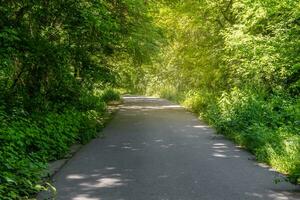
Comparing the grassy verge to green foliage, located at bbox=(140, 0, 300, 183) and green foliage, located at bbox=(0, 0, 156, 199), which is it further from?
green foliage, located at bbox=(140, 0, 300, 183)

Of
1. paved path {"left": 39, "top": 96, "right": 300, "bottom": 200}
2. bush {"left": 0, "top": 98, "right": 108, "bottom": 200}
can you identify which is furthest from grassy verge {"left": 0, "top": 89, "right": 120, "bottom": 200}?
paved path {"left": 39, "top": 96, "right": 300, "bottom": 200}

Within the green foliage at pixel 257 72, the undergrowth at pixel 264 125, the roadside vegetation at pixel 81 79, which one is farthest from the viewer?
the green foliage at pixel 257 72

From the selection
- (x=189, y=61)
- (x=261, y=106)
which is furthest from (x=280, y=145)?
(x=189, y=61)

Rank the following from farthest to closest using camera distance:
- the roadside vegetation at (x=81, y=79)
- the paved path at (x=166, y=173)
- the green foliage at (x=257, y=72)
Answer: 1. the green foliage at (x=257, y=72)
2. the roadside vegetation at (x=81, y=79)
3. the paved path at (x=166, y=173)

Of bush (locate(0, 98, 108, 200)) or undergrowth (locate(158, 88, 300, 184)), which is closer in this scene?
bush (locate(0, 98, 108, 200))

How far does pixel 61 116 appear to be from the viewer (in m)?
13.9

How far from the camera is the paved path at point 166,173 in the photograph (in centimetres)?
778

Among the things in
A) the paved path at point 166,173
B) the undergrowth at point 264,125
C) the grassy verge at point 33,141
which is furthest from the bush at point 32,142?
the undergrowth at point 264,125

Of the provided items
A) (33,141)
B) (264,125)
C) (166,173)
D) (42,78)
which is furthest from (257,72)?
(33,141)

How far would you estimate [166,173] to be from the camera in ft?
31.1

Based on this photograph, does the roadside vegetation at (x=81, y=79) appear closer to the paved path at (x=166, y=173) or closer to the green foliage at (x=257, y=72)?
the green foliage at (x=257, y=72)

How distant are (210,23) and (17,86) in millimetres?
15458

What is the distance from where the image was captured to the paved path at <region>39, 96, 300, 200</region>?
25.5ft

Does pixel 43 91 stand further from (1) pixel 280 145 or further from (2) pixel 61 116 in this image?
(1) pixel 280 145
